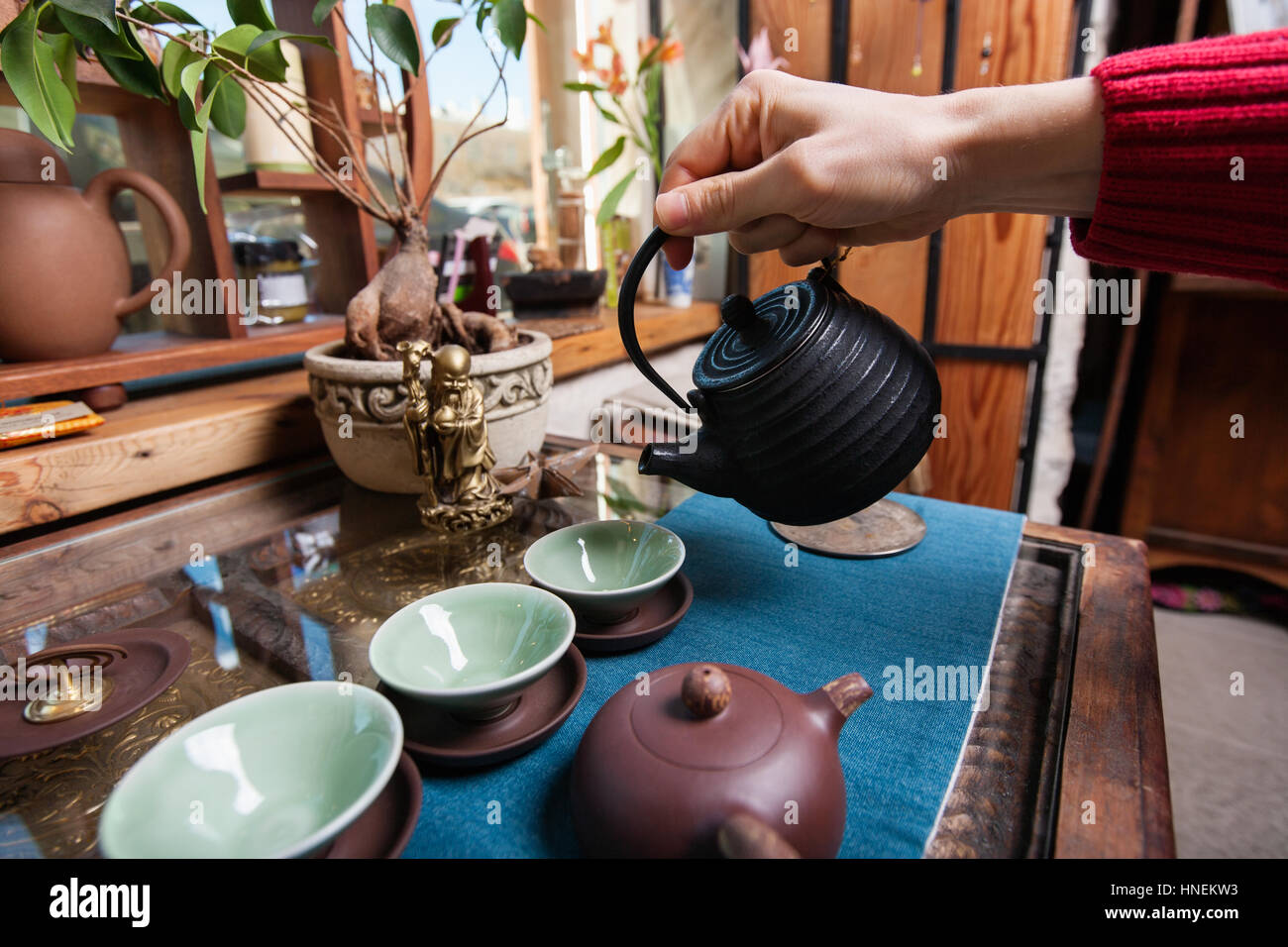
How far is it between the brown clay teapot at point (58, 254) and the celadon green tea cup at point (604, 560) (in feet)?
3.22

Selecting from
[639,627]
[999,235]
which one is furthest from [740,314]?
[999,235]

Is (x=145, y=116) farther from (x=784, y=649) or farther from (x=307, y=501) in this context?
(x=784, y=649)

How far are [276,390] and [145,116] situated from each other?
63 centimetres

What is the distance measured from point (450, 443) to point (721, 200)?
1.54 feet

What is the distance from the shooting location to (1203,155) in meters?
0.71

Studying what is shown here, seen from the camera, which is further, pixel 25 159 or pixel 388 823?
pixel 25 159

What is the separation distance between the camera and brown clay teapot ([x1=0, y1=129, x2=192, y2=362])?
1.10 metres

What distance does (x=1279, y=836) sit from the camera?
4.66ft

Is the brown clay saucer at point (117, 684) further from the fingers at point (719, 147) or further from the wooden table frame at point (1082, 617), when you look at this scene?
the fingers at point (719, 147)

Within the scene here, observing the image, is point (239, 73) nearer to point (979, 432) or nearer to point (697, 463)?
point (697, 463)

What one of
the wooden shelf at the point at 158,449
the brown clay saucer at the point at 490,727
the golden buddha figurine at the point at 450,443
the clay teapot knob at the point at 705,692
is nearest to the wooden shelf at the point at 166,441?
the wooden shelf at the point at 158,449

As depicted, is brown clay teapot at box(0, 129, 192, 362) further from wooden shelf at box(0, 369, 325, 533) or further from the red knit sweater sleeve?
the red knit sweater sleeve
